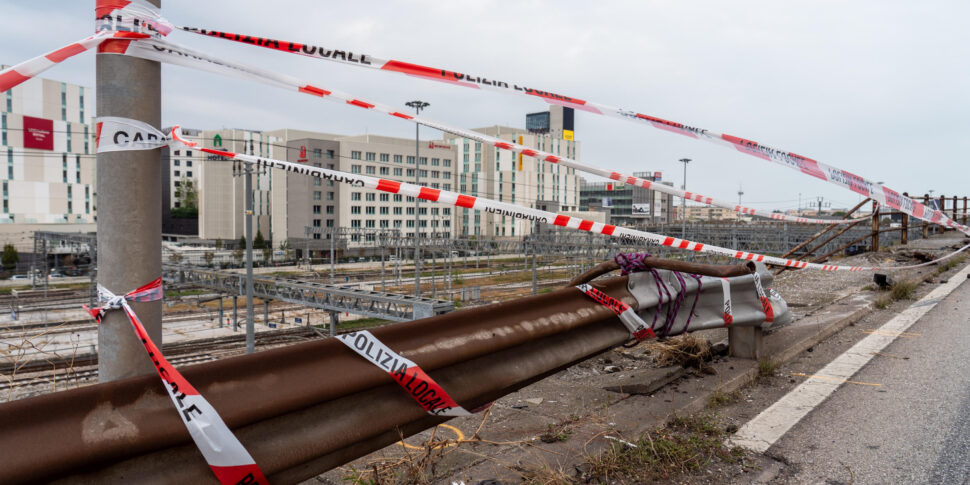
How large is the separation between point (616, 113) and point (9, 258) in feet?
215

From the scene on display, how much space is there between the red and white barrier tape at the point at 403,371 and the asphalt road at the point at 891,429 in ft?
5.48

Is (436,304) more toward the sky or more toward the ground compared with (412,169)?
more toward the ground

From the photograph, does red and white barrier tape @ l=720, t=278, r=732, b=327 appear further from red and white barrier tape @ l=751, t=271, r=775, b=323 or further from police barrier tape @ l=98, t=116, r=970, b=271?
police barrier tape @ l=98, t=116, r=970, b=271

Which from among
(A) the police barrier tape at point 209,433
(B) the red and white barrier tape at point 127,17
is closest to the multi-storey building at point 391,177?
(B) the red and white barrier tape at point 127,17

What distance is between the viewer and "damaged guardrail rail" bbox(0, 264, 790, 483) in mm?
1468

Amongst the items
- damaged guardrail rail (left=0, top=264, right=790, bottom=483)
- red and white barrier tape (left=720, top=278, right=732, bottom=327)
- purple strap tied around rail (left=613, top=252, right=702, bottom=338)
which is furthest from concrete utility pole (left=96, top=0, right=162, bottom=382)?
red and white barrier tape (left=720, top=278, right=732, bottom=327)

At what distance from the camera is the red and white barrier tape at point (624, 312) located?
3205 millimetres

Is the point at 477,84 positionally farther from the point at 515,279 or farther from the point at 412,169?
the point at 412,169

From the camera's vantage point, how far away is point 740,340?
462 centimetres

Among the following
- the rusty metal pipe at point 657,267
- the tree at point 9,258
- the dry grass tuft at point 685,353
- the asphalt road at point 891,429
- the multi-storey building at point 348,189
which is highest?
the multi-storey building at point 348,189

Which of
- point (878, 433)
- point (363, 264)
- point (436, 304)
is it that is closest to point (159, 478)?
point (878, 433)

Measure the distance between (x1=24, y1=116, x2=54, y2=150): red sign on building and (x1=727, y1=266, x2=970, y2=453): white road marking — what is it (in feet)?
245

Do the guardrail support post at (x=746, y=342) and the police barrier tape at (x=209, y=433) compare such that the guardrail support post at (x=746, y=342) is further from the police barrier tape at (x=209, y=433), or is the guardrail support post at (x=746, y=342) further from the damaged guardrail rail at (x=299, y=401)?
the police barrier tape at (x=209, y=433)

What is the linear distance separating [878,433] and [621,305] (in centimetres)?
162
